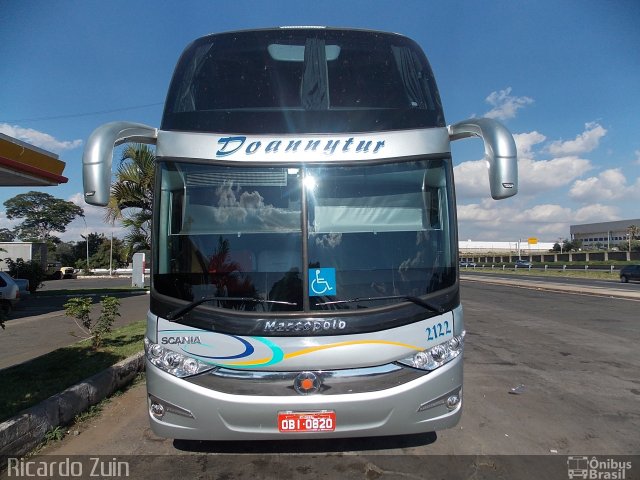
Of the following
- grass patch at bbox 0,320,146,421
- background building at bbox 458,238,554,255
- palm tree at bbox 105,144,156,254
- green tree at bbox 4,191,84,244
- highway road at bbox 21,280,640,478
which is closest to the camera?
highway road at bbox 21,280,640,478

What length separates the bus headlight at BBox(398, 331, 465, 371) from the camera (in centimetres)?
352

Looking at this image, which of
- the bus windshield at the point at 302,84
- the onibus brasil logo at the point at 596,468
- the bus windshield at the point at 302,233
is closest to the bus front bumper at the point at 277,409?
the bus windshield at the point at 302,233

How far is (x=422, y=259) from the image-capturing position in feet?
12.4

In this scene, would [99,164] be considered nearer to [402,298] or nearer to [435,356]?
[402,298]

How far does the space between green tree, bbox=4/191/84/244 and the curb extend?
283ft

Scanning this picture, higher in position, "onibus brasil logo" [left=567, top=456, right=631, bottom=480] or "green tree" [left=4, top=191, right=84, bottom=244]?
"green tree" [left=4, top=191, right=84, bottom=244]

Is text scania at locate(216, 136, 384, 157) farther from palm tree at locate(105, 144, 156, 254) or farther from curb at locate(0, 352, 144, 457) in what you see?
palm tree at locate(105, 144, 156, 254)

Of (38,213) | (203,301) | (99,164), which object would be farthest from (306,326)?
(38,213)

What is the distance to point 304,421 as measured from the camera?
11.0 feet

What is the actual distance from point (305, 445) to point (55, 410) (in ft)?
8.05

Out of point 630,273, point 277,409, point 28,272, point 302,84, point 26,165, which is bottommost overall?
point 630,273

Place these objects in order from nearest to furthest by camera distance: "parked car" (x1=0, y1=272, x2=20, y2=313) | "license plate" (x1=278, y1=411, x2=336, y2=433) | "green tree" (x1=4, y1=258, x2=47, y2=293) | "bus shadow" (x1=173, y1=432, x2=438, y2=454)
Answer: "license plate" (x1=278, y1=411, x2=336, y2=433) < "bus shadow" (x1=173, y1=432, x2=438, y2=454) < "parked car" (x1=0, y1=272, x2=20, y2=313) < "green tree" (x1=4, y1=258, x2=47, y2=293)

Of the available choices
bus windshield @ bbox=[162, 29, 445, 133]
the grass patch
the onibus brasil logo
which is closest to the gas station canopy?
the grass patch

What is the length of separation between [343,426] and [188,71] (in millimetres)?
3401
